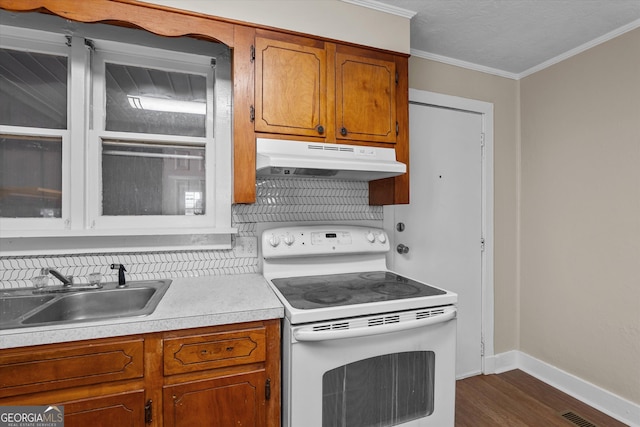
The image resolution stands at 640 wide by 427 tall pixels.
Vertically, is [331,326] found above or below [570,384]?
above

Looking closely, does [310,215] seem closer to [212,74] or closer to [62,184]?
[212,74]

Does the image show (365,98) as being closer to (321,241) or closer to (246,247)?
(321,241)

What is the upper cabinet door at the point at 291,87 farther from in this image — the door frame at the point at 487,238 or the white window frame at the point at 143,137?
the door frame at the point at 487,238

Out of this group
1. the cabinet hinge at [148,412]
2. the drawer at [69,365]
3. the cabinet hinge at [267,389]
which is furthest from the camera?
the cabinet hinge at [267,389]

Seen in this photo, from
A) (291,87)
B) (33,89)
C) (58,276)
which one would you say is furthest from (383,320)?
(33,89)

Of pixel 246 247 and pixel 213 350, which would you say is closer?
pixel 213 350

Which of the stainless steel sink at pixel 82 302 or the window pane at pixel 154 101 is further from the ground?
the window pane at pixel 154 101

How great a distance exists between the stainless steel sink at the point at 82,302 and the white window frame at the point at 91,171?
22 cm

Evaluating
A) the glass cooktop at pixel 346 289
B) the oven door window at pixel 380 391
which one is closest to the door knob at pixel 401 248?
the glass cooktop at pixel 346 289

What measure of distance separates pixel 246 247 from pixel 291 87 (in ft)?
3.01

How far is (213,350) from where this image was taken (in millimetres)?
1223

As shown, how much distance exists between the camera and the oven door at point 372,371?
4.04 feet

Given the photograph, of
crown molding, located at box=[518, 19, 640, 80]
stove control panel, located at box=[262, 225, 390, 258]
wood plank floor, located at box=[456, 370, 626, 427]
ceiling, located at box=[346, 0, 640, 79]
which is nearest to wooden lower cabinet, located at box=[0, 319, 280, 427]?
stove control panel, located at box=[262, 225, 390, 258]

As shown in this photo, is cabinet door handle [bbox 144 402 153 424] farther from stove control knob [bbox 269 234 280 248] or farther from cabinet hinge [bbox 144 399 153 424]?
stove control knob [bbox 269 234 280 248]
